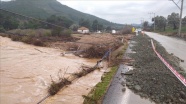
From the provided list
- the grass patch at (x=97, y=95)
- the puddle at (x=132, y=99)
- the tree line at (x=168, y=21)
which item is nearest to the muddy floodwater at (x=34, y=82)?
the grass patch at (x=97, y=95)

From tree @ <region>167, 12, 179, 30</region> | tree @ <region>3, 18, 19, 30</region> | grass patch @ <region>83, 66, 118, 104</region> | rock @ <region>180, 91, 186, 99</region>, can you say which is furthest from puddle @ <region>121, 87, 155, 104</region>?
tree @ <region>167, 12, 179, 30</region>

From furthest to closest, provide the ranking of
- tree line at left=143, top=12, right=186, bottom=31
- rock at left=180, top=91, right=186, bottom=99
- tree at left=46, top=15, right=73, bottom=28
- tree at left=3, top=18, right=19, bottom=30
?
tree line at left=143, top=12, right=186, bottom=31 → tree at left=46, top=15, right=73, bottom=28 → tree at left=3, top=18, right=19, bottom=30 → rock at left=180, top=91, right=186, bottom=99

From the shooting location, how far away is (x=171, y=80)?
1018 centimetres

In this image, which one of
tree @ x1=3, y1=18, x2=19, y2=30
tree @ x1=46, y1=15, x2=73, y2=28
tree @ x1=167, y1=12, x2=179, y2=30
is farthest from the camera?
tree @ x1=167, y1=12, x2=179, y2=30

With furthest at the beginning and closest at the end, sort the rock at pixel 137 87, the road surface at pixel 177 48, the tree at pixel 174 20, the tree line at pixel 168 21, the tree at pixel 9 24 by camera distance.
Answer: the tree line at pixel 168 21
the tree at pixel 174 20
the tree at pixel 9 24
the road surface at pixel 177 48
the rock at pixel 137 87

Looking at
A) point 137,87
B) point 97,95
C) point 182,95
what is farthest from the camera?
point 137,87

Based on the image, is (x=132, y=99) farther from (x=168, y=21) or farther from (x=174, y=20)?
(x=168, y=21)

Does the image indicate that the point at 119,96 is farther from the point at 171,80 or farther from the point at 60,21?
the point at 60,21

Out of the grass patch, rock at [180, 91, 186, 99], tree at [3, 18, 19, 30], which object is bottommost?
the grass patch

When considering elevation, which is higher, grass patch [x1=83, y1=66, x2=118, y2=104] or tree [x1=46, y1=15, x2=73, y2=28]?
tree [x1=46, y1=15, x2=73, y2=28]

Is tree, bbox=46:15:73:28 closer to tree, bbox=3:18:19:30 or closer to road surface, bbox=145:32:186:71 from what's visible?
tree, bbox=3:18:19:30

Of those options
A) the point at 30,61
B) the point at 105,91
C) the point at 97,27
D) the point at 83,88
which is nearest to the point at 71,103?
the point at 105,91

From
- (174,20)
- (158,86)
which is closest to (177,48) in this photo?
(158,86)

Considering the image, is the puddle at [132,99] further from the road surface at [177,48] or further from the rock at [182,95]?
the road surface at [177,48]
